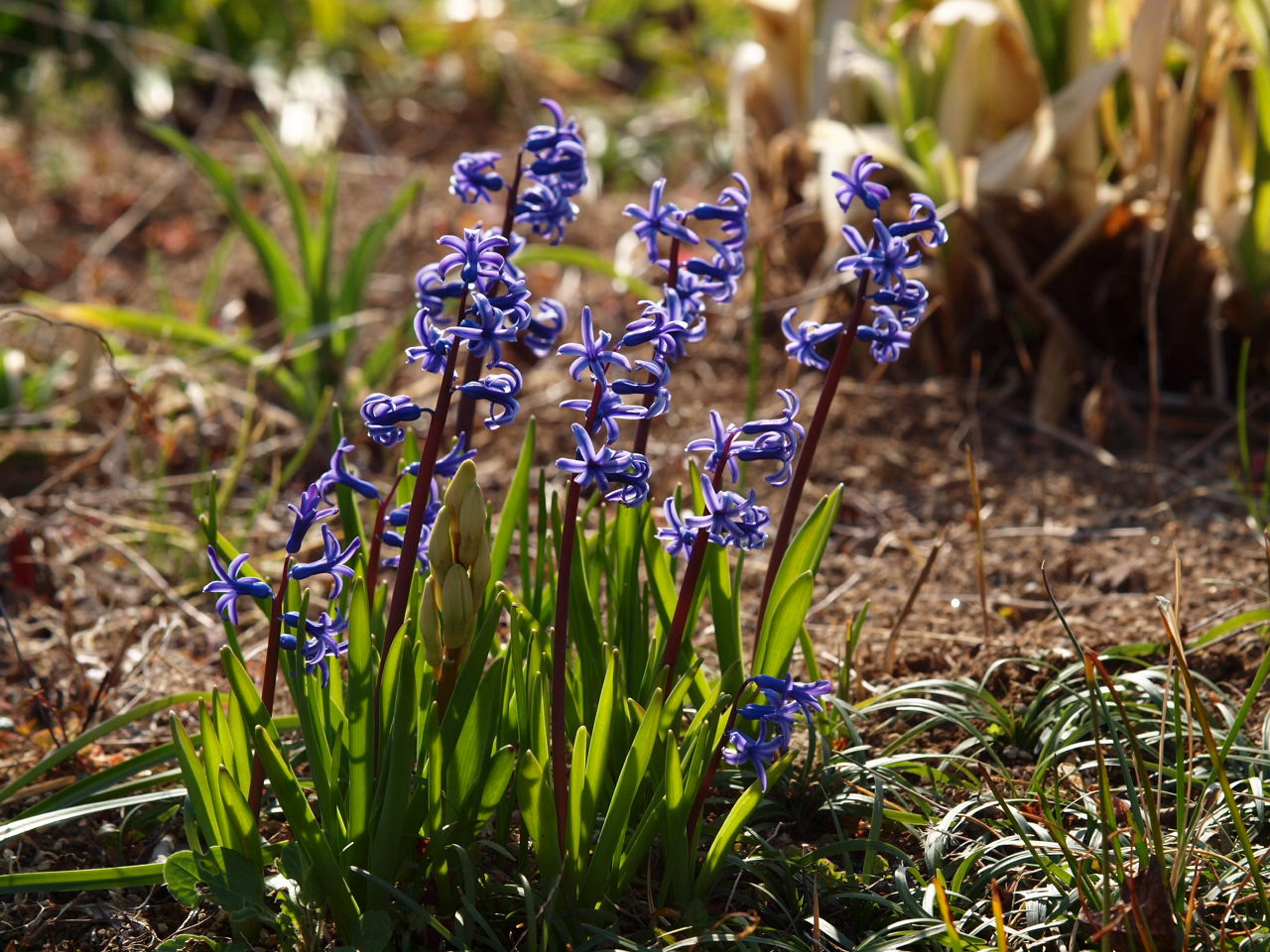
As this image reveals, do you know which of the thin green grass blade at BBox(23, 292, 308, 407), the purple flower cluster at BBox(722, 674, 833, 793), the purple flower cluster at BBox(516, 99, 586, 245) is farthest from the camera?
the thin green grass blade at BBox(23, 292, 308, 407)

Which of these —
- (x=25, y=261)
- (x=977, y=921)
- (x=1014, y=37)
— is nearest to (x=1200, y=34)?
(x=1014, y=37)

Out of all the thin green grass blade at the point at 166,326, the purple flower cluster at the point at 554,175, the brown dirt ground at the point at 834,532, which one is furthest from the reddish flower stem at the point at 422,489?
the thin green grass blade at the point at 166,326

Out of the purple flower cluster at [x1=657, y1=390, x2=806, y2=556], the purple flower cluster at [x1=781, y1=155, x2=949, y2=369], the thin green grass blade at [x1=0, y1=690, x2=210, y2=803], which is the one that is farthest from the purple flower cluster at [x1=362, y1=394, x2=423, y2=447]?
the thin green grass blade at [x1=0, y1=690, x2=210, y2=803]

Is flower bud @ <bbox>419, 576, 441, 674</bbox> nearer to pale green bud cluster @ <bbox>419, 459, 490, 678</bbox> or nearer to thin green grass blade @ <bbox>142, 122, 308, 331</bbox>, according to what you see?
pale green bud cluster @ <bbox>419, 459, 490, 678</bbox>

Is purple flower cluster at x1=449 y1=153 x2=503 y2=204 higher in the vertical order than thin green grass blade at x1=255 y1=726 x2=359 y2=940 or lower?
higher

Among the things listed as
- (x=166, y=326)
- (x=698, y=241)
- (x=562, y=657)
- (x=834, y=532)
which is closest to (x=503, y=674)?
(x=562, y=657)

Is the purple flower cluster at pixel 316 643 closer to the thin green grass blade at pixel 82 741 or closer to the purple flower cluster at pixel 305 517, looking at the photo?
the purple flower cluster at pixel 305 517

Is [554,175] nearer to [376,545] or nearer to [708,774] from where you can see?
[376,545]
